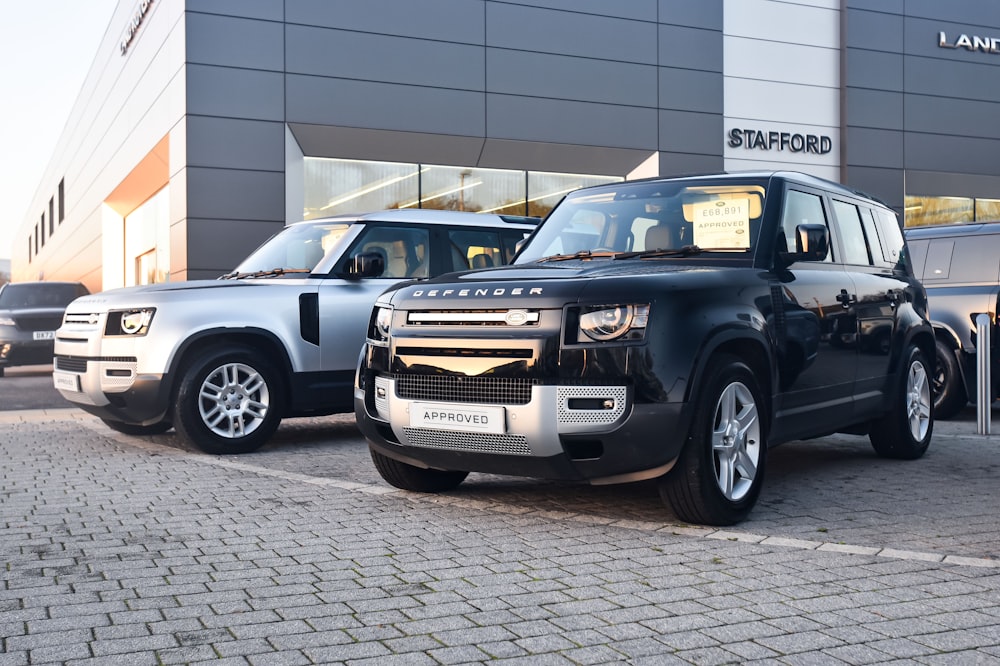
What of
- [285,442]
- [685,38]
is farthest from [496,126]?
[285,442]

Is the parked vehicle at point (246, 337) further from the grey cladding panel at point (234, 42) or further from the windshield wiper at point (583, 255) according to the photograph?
the grey cladding panel at point (234, 42)

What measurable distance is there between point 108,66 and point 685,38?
17591mm

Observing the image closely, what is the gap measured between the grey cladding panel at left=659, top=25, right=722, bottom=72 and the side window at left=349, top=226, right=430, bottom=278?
537 inches

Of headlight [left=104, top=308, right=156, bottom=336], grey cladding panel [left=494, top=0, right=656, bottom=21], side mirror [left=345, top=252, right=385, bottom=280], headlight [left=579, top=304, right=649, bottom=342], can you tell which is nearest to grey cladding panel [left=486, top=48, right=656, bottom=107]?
grey cladding panel [left=494, top=0, right=656, bottom=21]

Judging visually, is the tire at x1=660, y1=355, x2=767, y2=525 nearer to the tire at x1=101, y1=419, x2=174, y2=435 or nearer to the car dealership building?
the tire at x1=101, y1=419, x2=174, y2=435

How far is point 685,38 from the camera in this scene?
21672 millimetres

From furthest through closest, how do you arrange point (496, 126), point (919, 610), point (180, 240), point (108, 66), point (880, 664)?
1. point (108, 66)
2. point (496, 126)
3. point (180, 240)
4. point (919, 610)
5. point (880, 664)

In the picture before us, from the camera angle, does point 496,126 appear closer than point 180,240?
No

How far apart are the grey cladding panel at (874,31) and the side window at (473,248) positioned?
16.1m

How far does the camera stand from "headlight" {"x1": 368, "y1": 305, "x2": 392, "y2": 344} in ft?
19.1

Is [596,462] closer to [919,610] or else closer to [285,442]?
[919,610]

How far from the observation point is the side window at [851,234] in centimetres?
705

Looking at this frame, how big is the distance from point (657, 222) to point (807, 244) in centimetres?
88

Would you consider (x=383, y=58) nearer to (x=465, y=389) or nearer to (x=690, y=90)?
(x=690, y=90)
